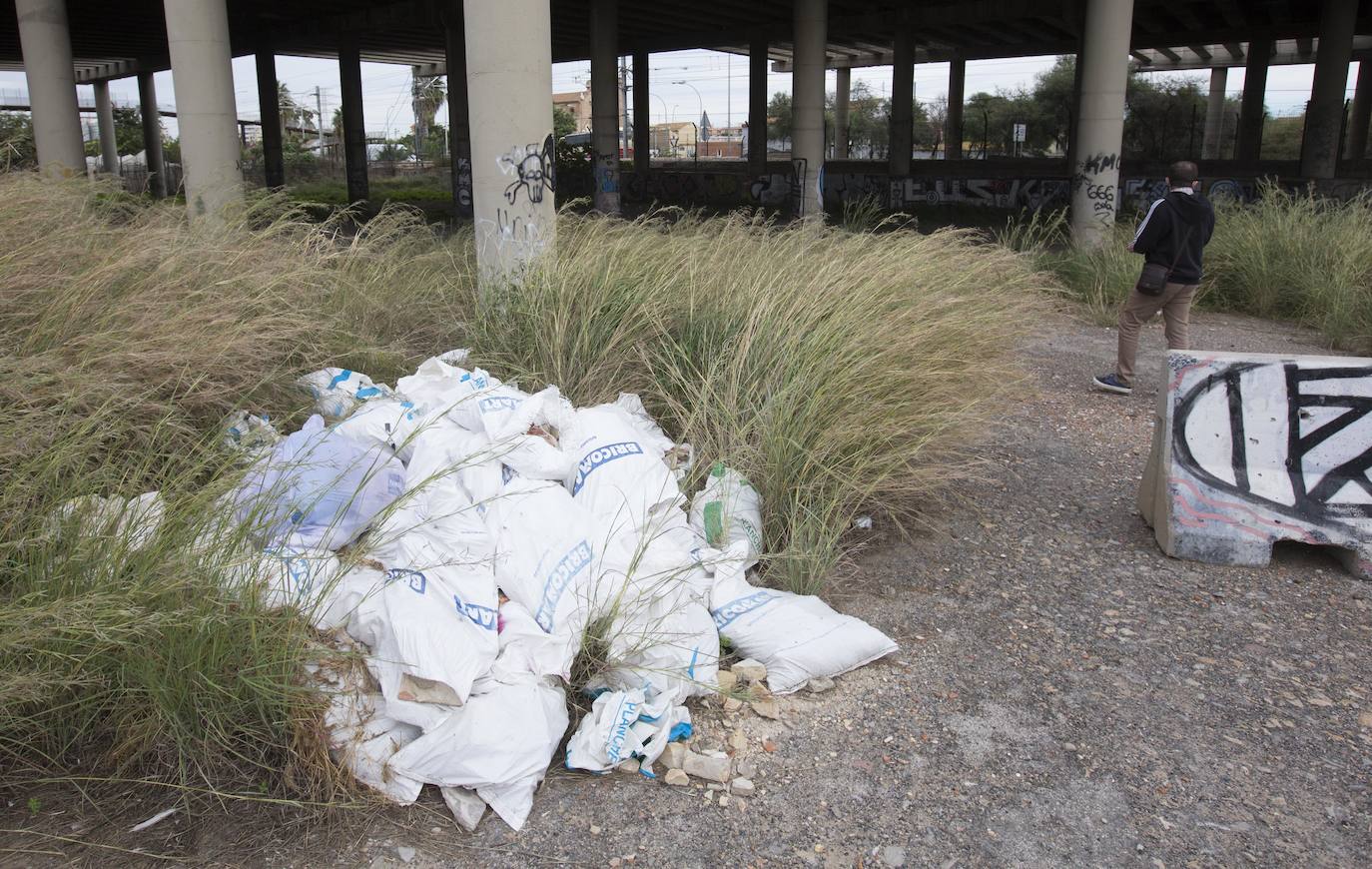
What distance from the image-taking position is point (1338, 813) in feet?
9.10

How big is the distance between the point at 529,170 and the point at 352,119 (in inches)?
1063

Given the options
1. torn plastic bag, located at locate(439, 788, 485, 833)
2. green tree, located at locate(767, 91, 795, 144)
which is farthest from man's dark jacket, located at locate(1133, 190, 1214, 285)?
green tree, located at locate(767, 91, 795, 144)

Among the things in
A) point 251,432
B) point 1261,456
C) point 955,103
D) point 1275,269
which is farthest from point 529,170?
point 955,103

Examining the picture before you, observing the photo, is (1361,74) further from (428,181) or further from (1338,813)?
(1338,813)

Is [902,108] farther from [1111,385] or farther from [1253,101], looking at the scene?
[1111,385]

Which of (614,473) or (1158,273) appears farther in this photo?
(1158,273)

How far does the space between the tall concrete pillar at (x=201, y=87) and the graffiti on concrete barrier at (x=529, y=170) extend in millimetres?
6948

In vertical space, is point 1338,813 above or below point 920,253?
below

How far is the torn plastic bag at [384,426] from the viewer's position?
4.06 m

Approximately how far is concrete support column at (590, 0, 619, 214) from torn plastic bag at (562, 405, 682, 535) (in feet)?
66.2

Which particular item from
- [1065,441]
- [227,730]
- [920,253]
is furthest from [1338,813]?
[920,253]

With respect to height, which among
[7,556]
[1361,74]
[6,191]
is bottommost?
[7,556]

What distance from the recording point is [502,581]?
332cm

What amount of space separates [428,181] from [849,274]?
4602 cm
